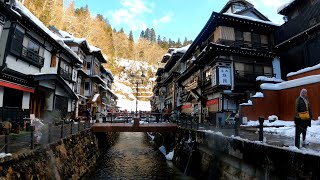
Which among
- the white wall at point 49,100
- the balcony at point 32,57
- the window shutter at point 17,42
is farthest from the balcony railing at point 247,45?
the window shutter at point 17,42

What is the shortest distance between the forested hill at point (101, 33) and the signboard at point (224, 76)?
41.1 m

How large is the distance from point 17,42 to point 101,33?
91.7 meters

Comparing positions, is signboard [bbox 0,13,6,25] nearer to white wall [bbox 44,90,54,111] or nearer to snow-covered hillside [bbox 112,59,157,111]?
white wall [bbox 44,90,54,111]

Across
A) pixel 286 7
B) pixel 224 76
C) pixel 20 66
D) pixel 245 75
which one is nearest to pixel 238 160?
pixel 224 76

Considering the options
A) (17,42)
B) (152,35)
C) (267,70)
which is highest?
(152,35)

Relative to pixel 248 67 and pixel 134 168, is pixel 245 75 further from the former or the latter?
pixel 134 168

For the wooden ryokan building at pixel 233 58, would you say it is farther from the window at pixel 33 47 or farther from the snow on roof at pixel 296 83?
the window at pixel 33 47

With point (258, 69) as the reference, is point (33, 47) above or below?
above

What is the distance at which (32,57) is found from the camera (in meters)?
18.5

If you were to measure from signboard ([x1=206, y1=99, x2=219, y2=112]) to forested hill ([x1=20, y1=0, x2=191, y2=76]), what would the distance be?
132ft

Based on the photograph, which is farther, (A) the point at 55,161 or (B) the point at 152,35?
(B) the point at 152,35

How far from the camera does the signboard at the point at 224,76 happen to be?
24.7m

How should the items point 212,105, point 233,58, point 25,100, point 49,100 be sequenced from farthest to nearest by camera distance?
1. point 212,105
2. point 233,58
3. point 49,100
4. point 25,100

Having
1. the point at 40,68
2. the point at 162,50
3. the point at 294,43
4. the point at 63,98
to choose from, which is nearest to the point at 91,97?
the point at 63,98
